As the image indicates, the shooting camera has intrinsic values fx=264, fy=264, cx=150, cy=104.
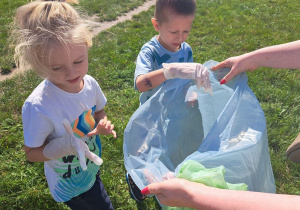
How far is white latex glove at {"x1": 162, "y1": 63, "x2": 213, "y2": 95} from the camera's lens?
1434 mm

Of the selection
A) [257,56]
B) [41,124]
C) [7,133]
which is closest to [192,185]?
[41,124]

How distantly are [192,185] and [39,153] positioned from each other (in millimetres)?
777

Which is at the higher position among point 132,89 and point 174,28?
point 174,28

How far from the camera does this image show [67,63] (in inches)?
47.8

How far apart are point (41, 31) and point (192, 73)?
781mm

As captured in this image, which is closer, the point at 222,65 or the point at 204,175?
the point at 204,175

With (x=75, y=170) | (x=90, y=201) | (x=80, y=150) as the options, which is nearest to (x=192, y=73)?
(x=80, y=150)

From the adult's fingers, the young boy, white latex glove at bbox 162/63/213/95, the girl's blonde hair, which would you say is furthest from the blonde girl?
the adult's fingers

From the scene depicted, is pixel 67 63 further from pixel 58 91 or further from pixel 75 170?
pixel 75 170

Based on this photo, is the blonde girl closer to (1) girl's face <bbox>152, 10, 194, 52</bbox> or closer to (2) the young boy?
(2) the young boy

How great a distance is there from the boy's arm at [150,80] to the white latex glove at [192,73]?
0.06 metres

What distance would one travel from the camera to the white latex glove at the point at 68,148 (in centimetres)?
121

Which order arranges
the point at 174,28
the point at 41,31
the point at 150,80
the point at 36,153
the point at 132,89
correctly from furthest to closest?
1. the point at 132,89
2. the point at 174,28
3. the point at 150,80
4. the point at 36,153
5. the point at 41,31

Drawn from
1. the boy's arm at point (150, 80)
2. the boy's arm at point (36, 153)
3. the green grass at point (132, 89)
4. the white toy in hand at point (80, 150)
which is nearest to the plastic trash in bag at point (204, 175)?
the white toy in hand at point (80, 150)
